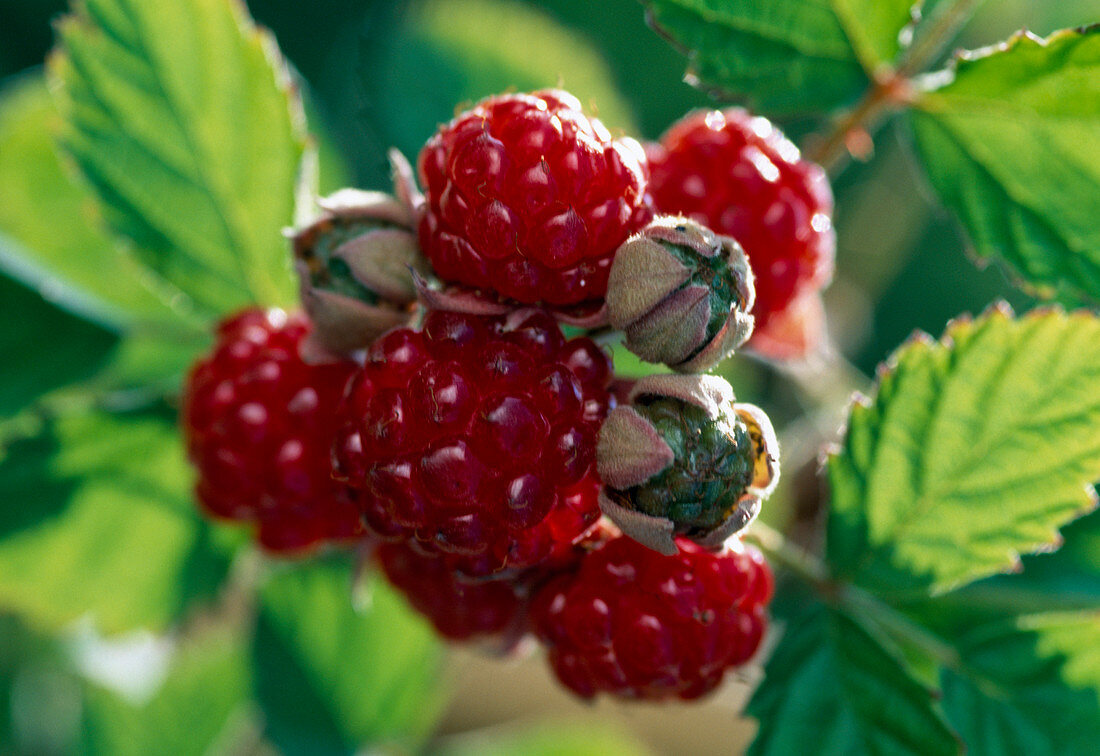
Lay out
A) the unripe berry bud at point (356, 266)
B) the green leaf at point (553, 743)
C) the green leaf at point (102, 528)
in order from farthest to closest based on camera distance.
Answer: the green leaf at point (553, 743) < the green leaf at point (102, 528) < the unripe berry bud at point (356, 266)

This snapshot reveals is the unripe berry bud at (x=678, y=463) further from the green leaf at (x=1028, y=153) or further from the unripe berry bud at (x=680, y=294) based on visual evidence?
the green leaf at (x=1028, y=153)

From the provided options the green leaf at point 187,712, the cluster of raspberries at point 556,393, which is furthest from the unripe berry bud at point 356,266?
the green leaf at point 187,712

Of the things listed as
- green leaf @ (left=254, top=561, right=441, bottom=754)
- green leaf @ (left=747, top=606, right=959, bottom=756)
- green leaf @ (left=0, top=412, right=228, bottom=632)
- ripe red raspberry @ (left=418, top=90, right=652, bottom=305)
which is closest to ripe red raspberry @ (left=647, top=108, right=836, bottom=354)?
ripe red raspberry @ (left=418, top=90, right=652, bottom=305)

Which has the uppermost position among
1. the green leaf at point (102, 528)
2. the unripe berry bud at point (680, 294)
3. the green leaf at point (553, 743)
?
the unripe berry bud at point (680, 294)

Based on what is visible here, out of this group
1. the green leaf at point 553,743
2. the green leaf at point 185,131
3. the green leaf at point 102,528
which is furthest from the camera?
the green leaf at point 553,743

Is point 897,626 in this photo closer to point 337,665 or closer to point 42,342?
point 337,665

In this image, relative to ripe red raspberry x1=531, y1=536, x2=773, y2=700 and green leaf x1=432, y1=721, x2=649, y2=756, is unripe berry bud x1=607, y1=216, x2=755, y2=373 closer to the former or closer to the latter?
ripe red raspberry x1=531, y1=536, x2=773, y2=700

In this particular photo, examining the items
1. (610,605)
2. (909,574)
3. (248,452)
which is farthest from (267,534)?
(909,574)
